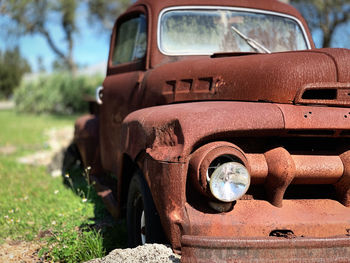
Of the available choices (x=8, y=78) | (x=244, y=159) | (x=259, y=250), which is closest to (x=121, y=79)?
(x=244, y=159)

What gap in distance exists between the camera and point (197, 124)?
2260 mm

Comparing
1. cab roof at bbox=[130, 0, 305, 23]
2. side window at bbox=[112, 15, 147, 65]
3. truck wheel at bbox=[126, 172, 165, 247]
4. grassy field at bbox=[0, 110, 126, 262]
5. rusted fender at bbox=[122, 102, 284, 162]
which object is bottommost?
grassy field at bbox=[0, 110, 126, 262]

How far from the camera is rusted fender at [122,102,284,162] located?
7.34 feet

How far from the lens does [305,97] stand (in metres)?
2.64

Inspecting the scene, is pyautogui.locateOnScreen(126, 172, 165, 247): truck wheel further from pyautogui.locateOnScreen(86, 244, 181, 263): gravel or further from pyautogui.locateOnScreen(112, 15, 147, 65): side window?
pyautogui.locateOnScreen(112, 15, 147, 65): side window

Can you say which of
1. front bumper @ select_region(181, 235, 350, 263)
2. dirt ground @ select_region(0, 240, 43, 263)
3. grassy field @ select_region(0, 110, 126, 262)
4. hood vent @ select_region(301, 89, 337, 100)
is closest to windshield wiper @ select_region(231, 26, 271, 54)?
hood vent @ select_region(301, 89, 337, 100)

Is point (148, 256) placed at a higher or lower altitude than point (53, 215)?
higher

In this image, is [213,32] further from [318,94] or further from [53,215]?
[53,215]

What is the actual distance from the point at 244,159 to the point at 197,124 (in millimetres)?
294

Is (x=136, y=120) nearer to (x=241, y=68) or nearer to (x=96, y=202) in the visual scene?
(x=241, y=68)

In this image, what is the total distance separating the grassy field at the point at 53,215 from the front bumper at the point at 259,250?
1.26 meters

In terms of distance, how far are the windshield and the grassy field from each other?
1.49 m

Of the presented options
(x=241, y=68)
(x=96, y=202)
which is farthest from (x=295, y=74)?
(x=96, y=202)

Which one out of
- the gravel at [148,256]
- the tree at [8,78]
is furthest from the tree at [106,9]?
the tree at [8,78]
